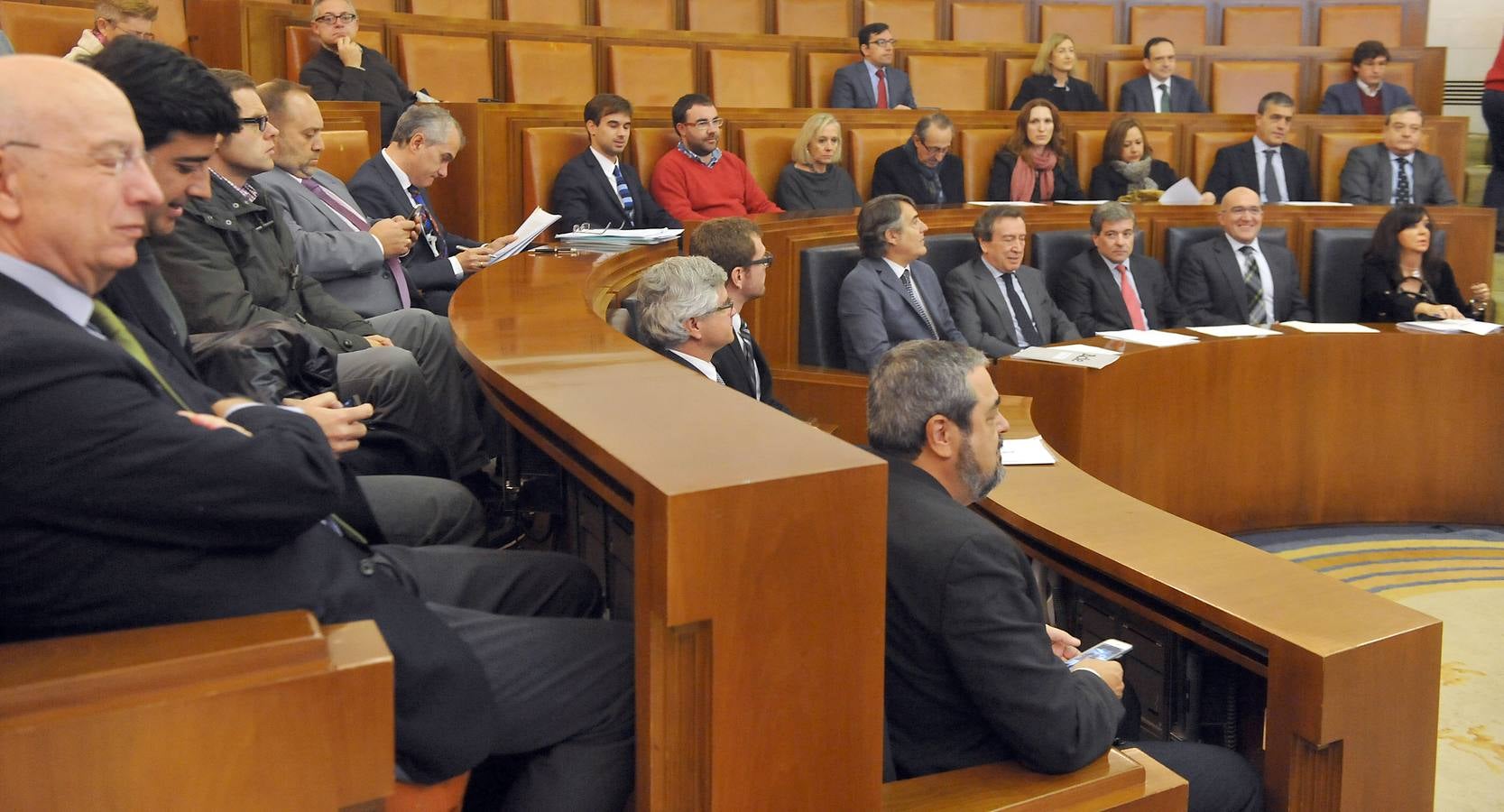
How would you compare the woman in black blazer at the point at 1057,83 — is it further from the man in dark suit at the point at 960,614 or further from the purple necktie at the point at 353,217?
the man in dark suit at the point at 960,614

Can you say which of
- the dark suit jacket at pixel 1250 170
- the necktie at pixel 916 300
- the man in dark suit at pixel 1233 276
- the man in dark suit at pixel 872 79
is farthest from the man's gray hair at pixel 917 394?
the dark suit jacket at pixel 1250 170

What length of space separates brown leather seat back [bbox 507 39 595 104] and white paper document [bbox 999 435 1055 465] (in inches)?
112

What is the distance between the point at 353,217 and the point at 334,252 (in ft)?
0.80

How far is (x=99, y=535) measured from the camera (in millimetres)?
921

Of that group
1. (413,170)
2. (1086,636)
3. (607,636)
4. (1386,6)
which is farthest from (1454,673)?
(1386,6)

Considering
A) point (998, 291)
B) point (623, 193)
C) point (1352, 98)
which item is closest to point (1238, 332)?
point (998, 291)

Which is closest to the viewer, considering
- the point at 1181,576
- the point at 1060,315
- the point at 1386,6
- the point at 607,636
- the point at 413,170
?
the point at 607,636

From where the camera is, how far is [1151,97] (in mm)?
5719

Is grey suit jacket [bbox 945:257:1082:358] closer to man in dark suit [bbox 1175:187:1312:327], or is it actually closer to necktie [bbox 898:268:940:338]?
necktie [bbox 898:268:940:338]

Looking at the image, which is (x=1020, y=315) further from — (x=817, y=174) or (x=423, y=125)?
(x=423, y=125)

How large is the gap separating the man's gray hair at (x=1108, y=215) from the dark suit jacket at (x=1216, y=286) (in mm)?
365

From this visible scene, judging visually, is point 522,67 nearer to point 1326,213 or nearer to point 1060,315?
point 1060,315

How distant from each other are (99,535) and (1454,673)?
259cm

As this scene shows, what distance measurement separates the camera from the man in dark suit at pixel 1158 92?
5.68 metres
